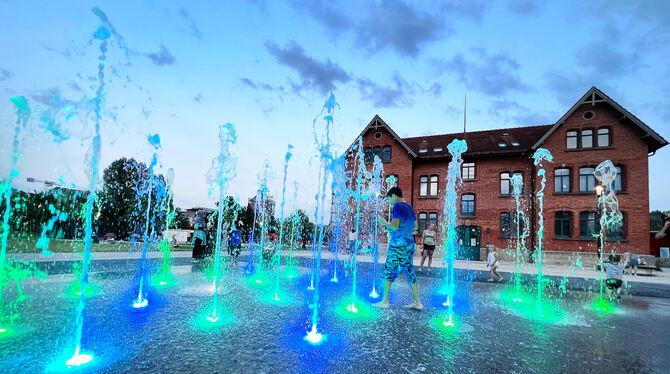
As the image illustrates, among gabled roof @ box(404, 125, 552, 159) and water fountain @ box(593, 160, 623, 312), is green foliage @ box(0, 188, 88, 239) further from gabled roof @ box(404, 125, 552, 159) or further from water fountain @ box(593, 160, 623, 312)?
water fountain @ box(593, 160, 623, 312)

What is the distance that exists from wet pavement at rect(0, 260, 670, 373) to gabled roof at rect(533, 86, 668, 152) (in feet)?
62.9

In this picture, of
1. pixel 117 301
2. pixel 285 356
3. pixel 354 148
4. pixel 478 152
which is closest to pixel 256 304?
pixel 117 301

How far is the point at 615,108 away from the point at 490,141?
746 cm

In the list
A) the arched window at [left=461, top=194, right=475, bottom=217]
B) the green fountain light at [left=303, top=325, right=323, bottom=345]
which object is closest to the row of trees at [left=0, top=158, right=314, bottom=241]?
the arched window at [left=461, top=194, right=475, bottom=217]

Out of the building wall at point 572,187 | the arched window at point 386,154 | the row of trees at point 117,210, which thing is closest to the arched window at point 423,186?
the building wall at point 572,187

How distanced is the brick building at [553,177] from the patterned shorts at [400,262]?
20101mm

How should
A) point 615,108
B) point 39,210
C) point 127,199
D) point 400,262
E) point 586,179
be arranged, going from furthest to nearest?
point 127,199 < point 39,210 < point 586,179 < point 615,108 < point 400,262

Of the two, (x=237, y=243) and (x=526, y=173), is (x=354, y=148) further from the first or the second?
(x=237, y=243)

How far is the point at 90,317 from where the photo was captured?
4191 millimetres

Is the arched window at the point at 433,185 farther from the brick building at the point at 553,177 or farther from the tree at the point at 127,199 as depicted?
the tree at the point at 127,199

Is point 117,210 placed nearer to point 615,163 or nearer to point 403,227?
point 403,227

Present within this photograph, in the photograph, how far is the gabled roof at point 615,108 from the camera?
20.2 m

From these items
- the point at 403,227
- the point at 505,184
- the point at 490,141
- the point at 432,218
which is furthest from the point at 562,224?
the point at 403,227

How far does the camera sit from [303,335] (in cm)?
382
